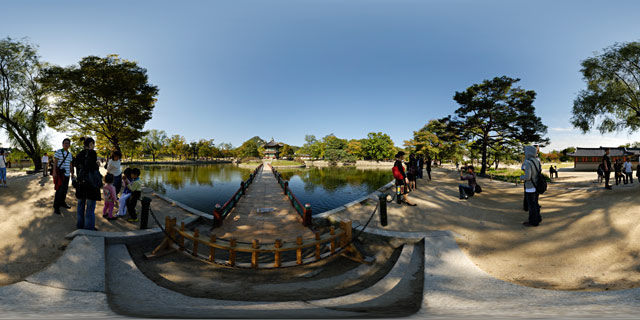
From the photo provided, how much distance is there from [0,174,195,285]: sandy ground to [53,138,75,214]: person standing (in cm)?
27

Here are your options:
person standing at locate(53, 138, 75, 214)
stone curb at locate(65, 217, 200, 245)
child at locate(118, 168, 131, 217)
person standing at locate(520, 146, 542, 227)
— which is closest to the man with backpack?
person standing at locate(520, 146, 542, 227)

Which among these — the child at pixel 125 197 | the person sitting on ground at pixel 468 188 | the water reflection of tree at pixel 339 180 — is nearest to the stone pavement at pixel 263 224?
the child at pixel 125 197

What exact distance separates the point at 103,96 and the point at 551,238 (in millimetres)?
21481

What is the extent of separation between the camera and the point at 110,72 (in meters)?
13.0

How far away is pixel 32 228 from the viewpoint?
4750 mm

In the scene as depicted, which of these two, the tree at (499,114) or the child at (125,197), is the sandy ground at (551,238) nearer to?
the child at (125,197)

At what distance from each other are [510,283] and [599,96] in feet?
64.7

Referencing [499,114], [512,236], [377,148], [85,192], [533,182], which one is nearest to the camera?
[85,192]

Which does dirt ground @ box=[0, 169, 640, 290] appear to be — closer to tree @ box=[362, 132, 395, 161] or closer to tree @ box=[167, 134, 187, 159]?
tree @ box=[362, 132, 395, 161]

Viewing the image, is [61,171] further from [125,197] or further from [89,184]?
[89,184]

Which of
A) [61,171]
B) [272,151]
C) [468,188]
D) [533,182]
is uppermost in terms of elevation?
[272,151]

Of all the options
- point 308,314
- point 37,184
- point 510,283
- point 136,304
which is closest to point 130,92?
point 37,184

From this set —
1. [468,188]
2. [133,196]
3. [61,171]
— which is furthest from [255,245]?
[468,188]

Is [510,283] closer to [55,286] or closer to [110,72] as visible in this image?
[55,286]
